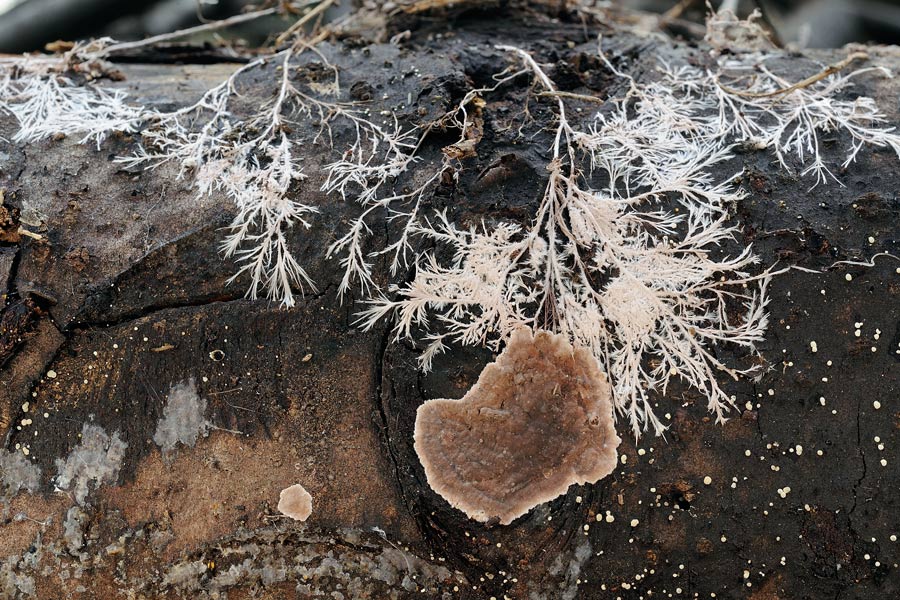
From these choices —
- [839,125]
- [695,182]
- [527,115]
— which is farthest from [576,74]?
[839,125]

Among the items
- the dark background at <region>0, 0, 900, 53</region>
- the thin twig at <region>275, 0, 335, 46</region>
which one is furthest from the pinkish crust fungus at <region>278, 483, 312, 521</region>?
the dark background at <region>0, 0, 900, 53</region>

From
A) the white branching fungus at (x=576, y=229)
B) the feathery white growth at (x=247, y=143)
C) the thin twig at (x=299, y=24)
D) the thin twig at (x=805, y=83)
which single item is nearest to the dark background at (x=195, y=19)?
the thin twig at (x=299, y=24)

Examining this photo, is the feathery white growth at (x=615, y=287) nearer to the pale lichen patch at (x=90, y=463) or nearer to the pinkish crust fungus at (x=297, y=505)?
the pinkish crust fungus at (x=297, y=505)

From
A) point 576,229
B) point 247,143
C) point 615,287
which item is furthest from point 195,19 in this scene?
point 615,287

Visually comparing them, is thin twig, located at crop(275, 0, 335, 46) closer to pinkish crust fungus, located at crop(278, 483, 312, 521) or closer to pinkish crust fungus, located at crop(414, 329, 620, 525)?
pinkish crust fungus, located at crop(414, 329, 620, 525)

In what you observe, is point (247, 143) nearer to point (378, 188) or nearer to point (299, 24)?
point (378, 188)
